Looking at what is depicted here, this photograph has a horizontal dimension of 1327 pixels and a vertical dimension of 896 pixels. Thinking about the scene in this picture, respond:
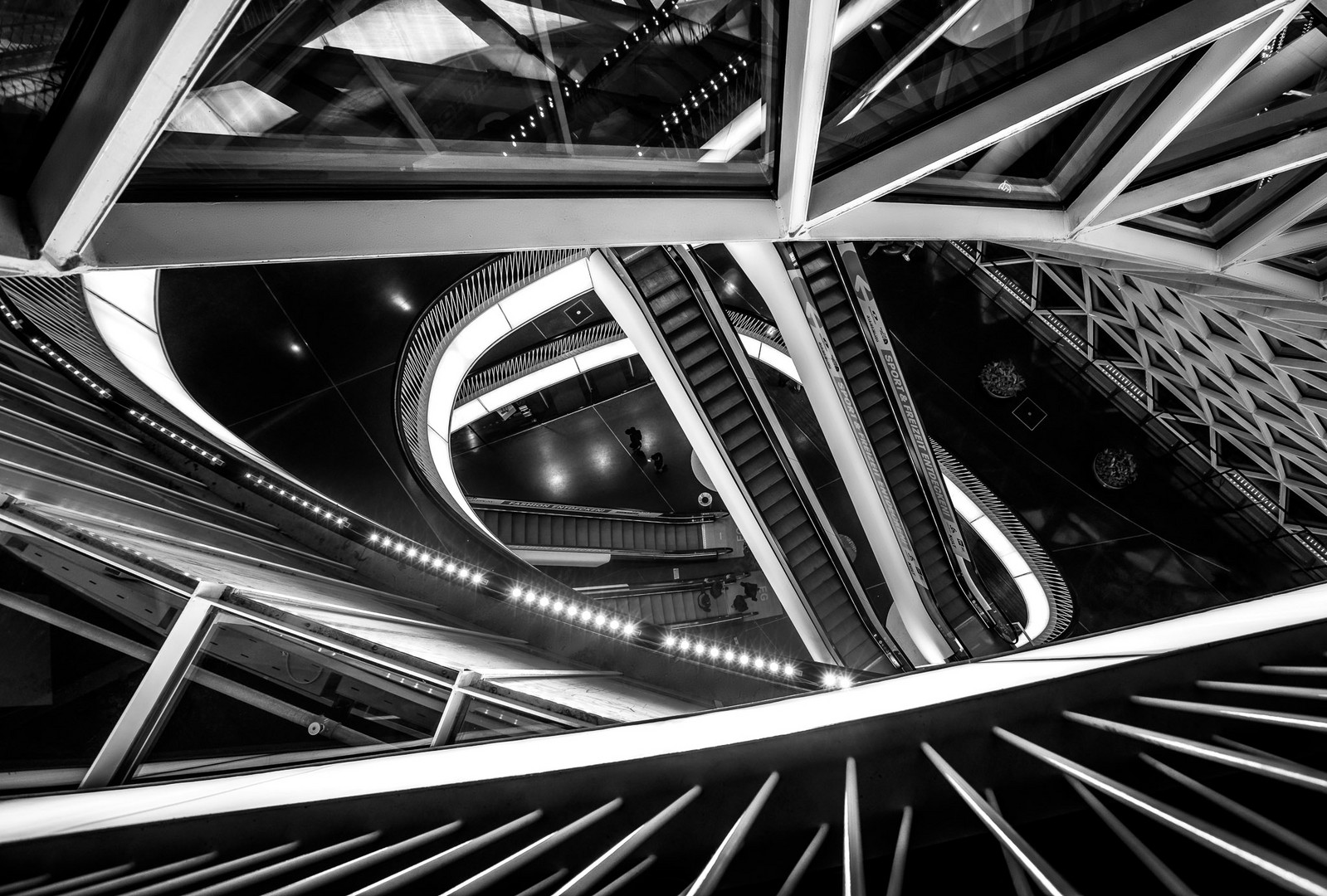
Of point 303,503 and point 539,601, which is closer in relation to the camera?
point 303,503

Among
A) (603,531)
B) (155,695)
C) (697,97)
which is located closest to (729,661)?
(155,695)

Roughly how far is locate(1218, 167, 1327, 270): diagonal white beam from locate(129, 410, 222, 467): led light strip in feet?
41.0

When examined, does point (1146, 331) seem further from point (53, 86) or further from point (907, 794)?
point (53, 86)

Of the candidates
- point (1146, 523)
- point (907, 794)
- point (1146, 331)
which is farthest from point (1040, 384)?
point (907, 794)

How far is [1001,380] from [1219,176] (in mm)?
9629

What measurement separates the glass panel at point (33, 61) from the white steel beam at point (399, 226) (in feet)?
1.13

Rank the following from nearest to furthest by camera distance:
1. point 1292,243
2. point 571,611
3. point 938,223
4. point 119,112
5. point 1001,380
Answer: point 119,112 → point 938,223 → point 1292,243 → point 571,611 → point 1001,380

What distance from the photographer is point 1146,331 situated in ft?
50.3

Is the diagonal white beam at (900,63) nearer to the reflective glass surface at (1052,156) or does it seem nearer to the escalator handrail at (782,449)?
the reflective glass surface at (1052,156)

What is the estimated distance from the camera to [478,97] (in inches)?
124

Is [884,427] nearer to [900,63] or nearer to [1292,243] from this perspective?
[1292,243]

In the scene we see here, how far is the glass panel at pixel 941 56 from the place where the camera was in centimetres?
415

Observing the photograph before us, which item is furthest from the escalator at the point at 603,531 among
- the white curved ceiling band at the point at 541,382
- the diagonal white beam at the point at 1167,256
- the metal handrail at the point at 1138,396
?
the diagonal white beam at the point at 1167,256

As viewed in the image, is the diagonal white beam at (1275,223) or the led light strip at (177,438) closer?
the led light strip at (177,438)
